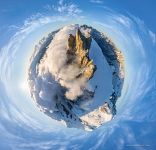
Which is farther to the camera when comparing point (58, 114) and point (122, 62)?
point (122, 62)

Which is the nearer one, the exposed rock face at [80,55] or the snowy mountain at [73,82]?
the exposed rock face at [80,55]

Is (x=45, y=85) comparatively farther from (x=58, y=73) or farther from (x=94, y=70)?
(x=94, y=70)

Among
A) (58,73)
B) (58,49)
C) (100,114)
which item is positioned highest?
(58,49)

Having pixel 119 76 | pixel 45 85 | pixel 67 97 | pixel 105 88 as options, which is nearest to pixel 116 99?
pixel 119 76

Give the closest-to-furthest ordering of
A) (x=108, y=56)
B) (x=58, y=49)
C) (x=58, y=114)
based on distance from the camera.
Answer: (x=58, y=49) → (x=58, y=114) → (x=108, y=56)

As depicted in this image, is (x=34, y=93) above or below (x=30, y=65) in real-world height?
below

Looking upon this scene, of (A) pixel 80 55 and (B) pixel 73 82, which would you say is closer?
(A) pixel 80 55

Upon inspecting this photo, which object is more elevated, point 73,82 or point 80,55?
point 80,55

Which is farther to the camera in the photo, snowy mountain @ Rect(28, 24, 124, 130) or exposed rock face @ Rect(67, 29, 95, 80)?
snowy mountain @ Rect(28, 24, 124, 130)
